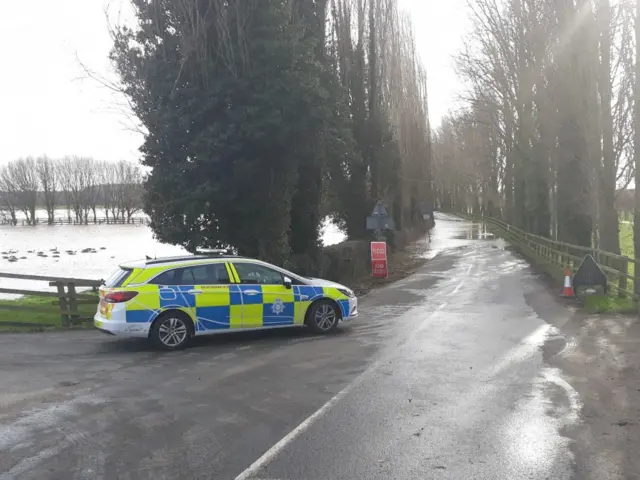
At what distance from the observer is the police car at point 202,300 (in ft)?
33.1

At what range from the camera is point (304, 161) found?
1966 cm

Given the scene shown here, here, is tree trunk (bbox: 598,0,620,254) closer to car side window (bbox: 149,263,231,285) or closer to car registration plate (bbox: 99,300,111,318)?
car side window (bbox: 149,263,231,285)

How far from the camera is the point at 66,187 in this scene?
111812mm

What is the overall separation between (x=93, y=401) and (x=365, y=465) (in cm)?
357

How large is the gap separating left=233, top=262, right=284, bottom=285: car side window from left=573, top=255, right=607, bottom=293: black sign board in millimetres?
7880

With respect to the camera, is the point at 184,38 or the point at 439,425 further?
the point at 184,38

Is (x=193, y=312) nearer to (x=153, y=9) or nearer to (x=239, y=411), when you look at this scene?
(x=239, y=411)

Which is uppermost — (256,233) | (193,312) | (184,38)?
(184,38)

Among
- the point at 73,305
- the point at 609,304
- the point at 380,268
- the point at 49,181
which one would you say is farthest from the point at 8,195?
the point at 609,304

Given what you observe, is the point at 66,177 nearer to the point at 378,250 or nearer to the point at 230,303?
the point at 378,250

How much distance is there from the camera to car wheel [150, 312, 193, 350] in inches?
402

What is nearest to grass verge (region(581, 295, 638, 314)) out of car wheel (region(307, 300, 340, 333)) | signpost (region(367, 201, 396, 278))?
car wheel (region(307, 300, 340, 333))

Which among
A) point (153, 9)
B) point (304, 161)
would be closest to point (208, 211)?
point (304, 161)

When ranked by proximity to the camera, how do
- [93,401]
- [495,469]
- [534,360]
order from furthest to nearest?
[534,360]
[93,401]
[495,469]
